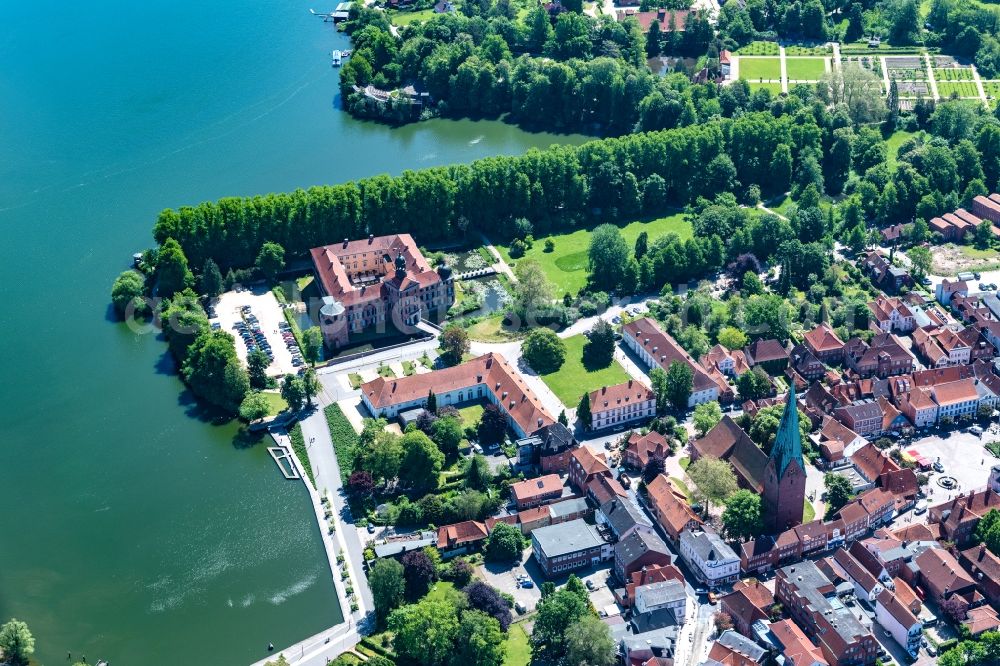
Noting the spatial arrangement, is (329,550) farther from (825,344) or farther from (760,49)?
(760,49)

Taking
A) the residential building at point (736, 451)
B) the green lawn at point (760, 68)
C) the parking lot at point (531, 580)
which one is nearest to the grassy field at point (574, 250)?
the residential building at point (736, 451)

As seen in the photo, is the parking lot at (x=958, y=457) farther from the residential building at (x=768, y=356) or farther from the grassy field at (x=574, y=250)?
the grassy field at (x=574, y=250)

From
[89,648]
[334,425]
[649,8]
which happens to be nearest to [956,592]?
[334,425]

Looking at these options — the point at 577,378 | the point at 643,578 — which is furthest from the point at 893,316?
the point at 643,578

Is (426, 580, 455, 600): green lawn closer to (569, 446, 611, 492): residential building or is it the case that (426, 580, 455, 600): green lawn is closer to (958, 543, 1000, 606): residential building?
(569, 446, 611, 492): residential building

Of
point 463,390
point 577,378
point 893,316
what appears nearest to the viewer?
point 463,390

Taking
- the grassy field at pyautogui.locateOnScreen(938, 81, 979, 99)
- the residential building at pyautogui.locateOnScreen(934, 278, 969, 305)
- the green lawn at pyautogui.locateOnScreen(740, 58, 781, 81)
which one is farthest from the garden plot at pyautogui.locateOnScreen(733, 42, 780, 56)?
the residential building at pyautogui.locateOnScreen(934, 278, 969, 305)
